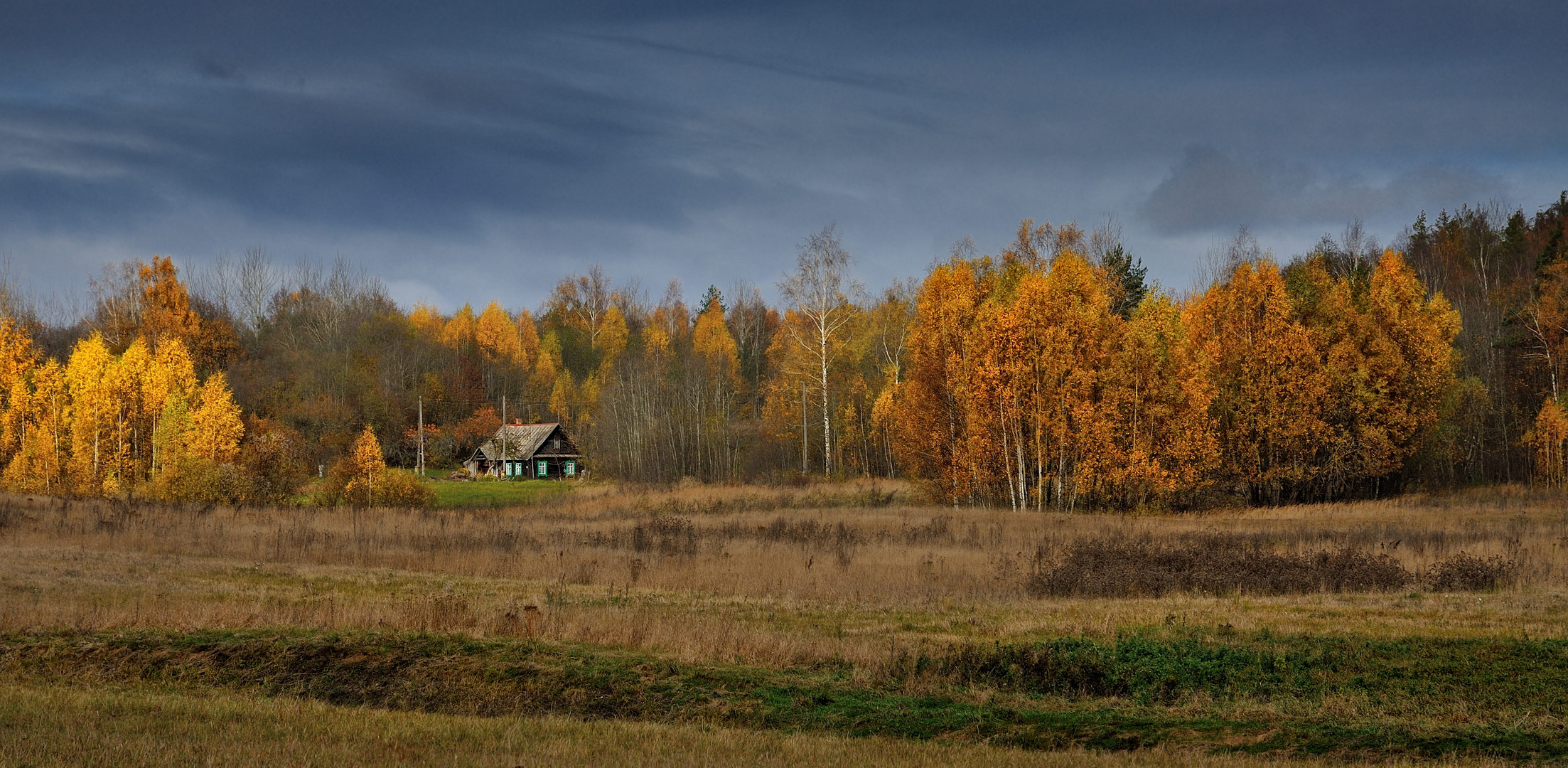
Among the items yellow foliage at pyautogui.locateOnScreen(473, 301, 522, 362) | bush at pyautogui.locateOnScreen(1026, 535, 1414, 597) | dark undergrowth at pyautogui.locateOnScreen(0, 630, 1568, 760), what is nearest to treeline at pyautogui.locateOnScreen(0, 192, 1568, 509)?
yellow foliage at pyautogui.locateOnScreen(473, 301, 522, 362)

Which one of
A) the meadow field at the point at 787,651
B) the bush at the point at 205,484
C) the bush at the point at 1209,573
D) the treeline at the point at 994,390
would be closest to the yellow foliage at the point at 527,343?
the treeline at the point at 994,390

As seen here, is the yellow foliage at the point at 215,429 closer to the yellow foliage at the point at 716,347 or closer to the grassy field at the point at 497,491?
the grassy field at the point at 497,491

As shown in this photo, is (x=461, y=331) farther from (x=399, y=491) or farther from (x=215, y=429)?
(x=399, y=491)

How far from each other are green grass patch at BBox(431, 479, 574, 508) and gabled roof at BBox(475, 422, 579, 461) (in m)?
3.37

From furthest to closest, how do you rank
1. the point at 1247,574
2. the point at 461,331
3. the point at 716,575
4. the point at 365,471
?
the point at 461,331, the point at 365,471, the point at 716,575, the point at 1247,574

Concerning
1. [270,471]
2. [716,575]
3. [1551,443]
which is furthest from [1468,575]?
[270,471]

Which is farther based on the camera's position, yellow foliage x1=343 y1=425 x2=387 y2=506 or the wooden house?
the wooden house

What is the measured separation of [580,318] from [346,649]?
347 ft

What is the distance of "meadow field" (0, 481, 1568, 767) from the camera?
883cm

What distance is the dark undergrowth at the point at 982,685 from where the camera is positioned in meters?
9.43

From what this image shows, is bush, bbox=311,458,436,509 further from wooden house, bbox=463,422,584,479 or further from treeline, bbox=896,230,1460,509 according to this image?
wooden house, bbox=463,422,584,479

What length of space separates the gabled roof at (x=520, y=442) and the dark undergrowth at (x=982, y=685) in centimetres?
7398

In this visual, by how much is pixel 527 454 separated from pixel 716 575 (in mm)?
66376

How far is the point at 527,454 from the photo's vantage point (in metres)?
85.6
